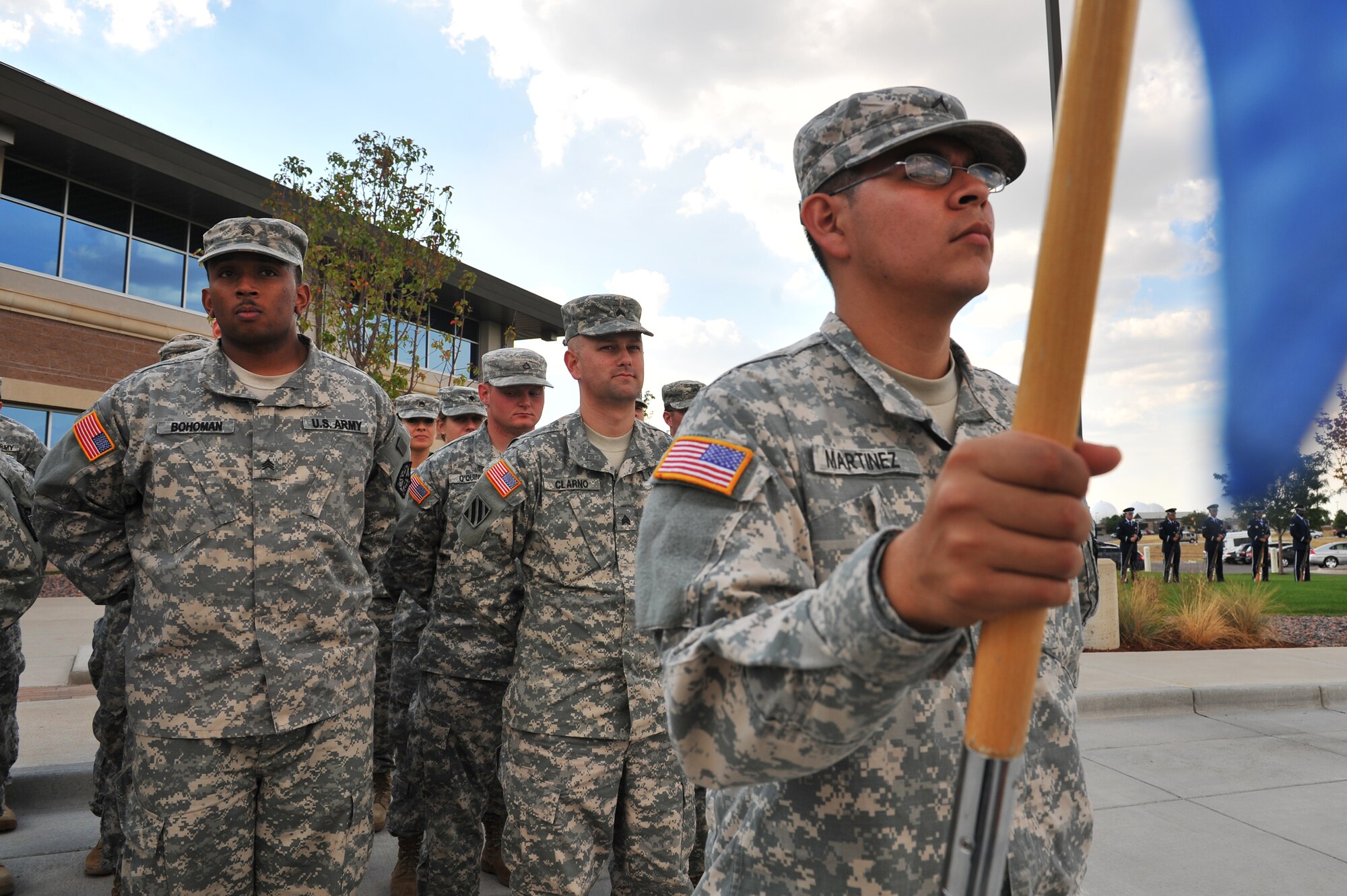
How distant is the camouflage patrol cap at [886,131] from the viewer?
4.73 ft

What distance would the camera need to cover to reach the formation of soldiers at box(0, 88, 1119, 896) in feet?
3.25

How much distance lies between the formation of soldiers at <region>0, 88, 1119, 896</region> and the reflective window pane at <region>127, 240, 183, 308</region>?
16.7m

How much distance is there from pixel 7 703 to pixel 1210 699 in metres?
8.75

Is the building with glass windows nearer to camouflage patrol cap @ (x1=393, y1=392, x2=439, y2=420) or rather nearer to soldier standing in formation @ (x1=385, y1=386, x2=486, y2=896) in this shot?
camouflage patrol cap @ (x1=393, y1=392, x2=439, y2=420)

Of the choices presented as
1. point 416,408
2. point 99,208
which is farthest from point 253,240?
point 99,208

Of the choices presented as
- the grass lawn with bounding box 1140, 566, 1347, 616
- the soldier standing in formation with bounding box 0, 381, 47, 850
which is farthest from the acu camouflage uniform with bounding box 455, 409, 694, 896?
the grass lawn with bounding box 1140, 566, 1347, 616

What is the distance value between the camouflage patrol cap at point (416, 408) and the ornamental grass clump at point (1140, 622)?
8.06 m

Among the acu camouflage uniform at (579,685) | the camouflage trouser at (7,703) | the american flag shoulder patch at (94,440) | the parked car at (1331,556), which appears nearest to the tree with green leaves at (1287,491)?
the acu camouflage uniform at (579,685)

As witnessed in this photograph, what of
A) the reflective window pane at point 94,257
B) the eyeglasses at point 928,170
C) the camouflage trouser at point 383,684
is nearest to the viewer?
the eyeglasses at point 928,170

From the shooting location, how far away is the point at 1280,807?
18.0ft

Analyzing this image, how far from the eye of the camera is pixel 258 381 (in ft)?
10.6

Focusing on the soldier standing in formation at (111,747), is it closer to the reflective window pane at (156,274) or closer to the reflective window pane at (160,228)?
the reflective window pane at (156,274)

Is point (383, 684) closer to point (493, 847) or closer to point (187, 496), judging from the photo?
point (493, 847)

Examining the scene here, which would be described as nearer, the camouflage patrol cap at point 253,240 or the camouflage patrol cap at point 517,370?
the camouflage patrol cap at point 253,240
